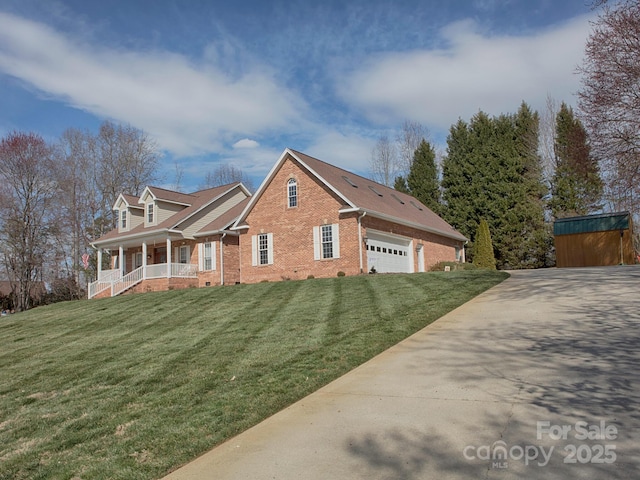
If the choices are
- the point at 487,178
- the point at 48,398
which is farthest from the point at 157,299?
the point at 487,178

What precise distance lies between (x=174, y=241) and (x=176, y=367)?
21103mm

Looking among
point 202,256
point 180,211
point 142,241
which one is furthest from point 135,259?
point 202,256

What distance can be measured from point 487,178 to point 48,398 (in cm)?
3358

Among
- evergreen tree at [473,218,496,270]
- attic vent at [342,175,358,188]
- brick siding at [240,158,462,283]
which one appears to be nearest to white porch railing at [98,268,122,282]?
brick siding at [240,158,462,283]

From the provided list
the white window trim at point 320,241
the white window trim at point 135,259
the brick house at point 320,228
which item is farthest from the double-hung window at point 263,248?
the white window trim at point 135,259

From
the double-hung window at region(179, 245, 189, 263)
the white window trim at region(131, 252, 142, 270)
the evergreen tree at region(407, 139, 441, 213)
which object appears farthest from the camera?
the evergreen tree at region(407, 139, 441, 213)

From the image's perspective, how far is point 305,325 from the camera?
33.4ft

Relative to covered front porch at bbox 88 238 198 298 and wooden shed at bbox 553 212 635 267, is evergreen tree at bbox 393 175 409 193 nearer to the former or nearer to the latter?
wooden shed at bbox 553 212 635 267

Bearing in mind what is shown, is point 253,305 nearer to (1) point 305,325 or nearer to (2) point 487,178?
(1) point 305,325

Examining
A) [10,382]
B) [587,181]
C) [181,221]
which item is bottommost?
[10,382]

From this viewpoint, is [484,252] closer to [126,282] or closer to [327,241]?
[327,241]

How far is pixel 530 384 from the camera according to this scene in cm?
555

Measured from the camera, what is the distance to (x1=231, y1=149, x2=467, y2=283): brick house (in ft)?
67.3

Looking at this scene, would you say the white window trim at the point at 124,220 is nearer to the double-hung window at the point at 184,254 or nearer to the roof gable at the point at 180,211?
the roof gable at the point at 180,211
